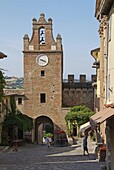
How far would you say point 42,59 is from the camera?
151 ft

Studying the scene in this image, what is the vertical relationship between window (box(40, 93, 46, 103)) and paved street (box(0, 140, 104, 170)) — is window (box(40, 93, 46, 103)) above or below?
above

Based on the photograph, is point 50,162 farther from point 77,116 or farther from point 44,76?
point 44,76

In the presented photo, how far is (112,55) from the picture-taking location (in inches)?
Result: 451

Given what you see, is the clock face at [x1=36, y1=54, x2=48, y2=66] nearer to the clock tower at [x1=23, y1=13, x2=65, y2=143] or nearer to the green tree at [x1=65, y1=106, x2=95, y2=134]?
the clock tower at [x1=23, y1=13, x2=65, y2=143]

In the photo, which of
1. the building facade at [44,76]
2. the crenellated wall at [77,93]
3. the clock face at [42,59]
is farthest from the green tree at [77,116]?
the clock face at [42,59]

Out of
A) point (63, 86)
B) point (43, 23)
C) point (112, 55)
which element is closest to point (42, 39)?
point (43, 23)

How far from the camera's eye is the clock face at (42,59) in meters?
46.1

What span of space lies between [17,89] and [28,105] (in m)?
2.50

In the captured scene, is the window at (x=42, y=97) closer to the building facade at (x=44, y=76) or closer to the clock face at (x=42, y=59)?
the building facade at (x=44, y=76)

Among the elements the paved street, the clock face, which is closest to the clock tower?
the clock face

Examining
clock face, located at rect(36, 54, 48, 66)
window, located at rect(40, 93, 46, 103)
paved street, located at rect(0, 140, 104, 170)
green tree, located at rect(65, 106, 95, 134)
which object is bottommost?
paved street, located at rect(0, 140, 104, 170)

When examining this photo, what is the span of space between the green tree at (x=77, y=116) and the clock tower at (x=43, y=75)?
1.61 metres

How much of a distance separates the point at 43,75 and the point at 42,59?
1.90 metres

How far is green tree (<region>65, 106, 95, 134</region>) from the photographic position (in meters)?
42.7
